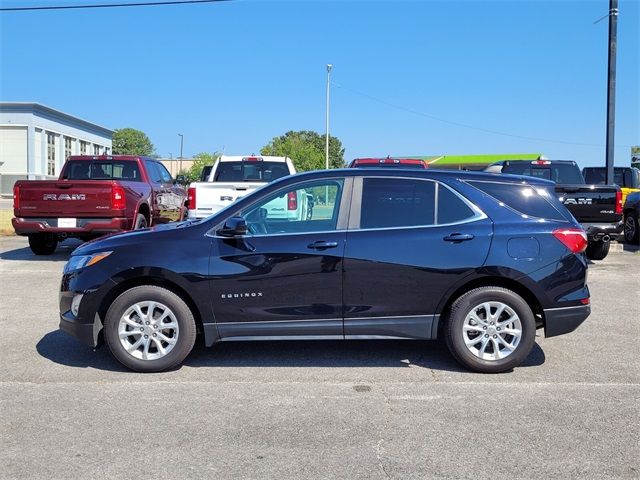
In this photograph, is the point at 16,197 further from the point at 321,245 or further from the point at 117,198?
the point at 321,245

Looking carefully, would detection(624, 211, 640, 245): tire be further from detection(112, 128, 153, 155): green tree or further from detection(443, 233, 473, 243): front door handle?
detection(112, 128, 153, 155): green tree

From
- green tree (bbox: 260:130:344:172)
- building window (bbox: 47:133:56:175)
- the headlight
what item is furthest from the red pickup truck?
building window (bbox: 47:133:56:175)

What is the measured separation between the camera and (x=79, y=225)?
11.0 metres

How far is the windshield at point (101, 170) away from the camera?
12.8m

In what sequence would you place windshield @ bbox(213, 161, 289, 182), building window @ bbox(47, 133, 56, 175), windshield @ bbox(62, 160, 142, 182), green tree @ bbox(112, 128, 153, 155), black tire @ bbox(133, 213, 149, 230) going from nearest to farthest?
black tire @ bbox(133, 213, 149, 230)
windshield @ bbox(213, 161, 289, 182)
windshield @ bbox(62, 160, 142, 182)
building window @ bbox(47, 133, 56, 175)
green tree @ bbox(112, 128, 153, 155)

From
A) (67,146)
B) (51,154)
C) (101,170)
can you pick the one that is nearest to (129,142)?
(67,146)

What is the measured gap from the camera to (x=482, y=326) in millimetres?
5219

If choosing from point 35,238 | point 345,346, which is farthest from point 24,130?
point 345,346

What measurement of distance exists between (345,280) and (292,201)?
845 mm

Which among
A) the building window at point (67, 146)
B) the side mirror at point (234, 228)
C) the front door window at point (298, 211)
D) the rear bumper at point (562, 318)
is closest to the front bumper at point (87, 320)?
the side mirror at point (234, 228)

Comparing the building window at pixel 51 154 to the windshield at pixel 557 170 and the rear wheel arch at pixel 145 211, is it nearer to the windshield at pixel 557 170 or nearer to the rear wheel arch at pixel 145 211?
the rear wheel arch at pixel 145 211

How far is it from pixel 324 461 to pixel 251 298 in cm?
183

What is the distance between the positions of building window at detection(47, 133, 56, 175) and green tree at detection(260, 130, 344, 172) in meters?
21.4

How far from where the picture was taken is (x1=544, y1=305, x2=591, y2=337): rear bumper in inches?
206
